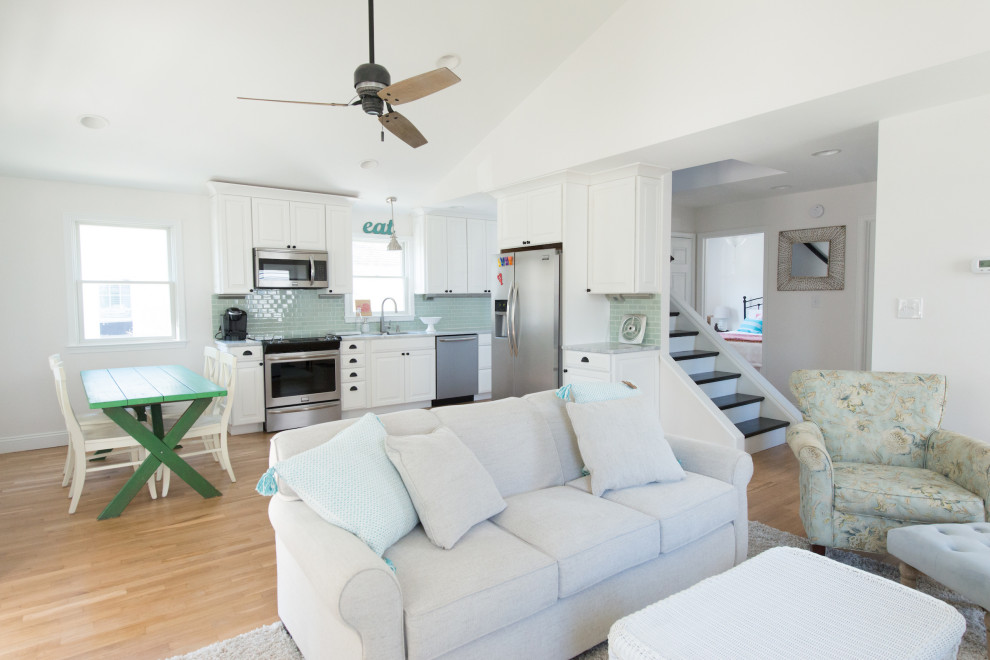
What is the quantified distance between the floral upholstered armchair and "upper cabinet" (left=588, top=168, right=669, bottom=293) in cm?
157

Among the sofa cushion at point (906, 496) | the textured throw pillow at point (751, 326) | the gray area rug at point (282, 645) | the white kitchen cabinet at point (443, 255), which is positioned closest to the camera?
the gray area rug at point (282, 645)

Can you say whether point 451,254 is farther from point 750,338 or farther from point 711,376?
point 750,338

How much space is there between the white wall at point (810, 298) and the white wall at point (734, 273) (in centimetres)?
373

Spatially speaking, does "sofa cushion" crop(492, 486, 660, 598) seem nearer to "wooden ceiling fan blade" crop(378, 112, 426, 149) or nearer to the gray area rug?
the gray area rug

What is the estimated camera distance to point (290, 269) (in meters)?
5.40

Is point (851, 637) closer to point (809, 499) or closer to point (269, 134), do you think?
point (809, 499)

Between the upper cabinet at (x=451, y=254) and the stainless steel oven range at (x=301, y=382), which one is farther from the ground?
the upper cabinet at (x=451, y=254)

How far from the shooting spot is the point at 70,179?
469cm

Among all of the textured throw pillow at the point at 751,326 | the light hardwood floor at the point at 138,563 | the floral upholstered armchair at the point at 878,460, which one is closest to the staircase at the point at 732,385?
the light hardwood floor at the point at 138,563

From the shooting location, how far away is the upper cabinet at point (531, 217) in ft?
15.0

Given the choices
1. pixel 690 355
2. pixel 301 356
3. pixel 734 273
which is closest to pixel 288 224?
pixel 301 356

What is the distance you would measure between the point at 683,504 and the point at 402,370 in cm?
411

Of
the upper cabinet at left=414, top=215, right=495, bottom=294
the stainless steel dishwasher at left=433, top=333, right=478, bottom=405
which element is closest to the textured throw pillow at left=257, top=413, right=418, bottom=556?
the stainless steel dishwasher at left=433, top=333, right=478, bottom=405

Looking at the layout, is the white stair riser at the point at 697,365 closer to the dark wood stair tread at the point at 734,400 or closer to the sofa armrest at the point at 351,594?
the dark wood stair tread at the point at 734,400
